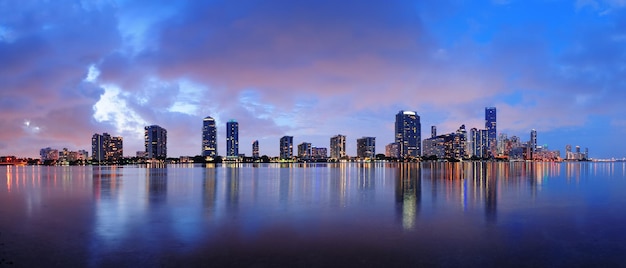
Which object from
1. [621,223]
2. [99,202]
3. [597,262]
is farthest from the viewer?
[99,202]

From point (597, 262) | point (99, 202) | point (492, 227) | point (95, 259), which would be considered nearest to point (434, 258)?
Result: point (597, 262)

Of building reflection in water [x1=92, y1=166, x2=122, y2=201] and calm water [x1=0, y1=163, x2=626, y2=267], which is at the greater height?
calm water [x1=0, y1=163, x2=626, y2=267]

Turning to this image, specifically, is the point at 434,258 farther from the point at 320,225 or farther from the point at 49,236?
the point at 49,236

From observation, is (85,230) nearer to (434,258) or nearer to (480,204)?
(434,258)

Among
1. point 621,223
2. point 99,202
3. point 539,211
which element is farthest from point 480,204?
point 99,202

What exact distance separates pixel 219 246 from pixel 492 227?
15.2 m

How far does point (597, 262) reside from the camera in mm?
15703

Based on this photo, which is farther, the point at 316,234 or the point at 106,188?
the point at 106,188

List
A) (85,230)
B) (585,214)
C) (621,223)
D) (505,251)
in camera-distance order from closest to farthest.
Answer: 1. (505,251)
2. (85,230)
3. (621,223)
4. (585,214)

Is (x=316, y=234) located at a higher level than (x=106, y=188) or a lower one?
higher

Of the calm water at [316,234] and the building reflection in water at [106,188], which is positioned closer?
the calm water at [316,234]

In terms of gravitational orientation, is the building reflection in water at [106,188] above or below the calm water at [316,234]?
below

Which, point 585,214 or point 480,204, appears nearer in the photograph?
point 585,214

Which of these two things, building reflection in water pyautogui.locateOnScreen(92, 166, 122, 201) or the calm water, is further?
building reflection in water pyautogui.locateOnScreen(92, 166, 122, 201)
